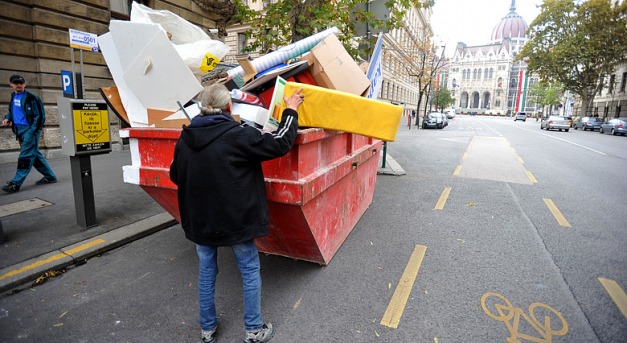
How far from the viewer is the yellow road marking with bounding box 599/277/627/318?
285 centimetres

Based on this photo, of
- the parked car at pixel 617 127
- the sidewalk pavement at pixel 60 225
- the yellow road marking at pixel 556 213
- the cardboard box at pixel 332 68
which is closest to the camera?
the cardboard box at pixel 332 68

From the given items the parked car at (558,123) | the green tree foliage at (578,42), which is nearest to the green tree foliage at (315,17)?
the parked car at (558,123)

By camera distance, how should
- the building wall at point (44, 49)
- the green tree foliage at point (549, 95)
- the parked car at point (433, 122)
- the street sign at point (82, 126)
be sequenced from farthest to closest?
the green tree foliage at point (549, 95) → the parked car at point (433, 122) → the building wall at point (44, 49) → the street sign at point (82, 126)

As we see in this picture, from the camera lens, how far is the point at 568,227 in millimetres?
4777

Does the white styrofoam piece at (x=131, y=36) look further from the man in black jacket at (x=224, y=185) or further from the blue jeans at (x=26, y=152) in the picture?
the blue jeans at (x=26, y=152)

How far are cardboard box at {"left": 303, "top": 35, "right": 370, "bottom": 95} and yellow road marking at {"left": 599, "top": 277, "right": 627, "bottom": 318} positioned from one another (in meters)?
2.91

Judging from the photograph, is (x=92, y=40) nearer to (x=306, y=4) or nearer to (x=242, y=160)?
(x=306, y=4)

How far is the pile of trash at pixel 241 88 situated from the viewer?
2670 millimetres

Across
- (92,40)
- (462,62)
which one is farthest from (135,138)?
(462,62)

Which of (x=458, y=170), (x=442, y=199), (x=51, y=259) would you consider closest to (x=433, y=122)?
(x=458, y=170)

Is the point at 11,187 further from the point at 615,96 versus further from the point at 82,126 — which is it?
the point at 615,96

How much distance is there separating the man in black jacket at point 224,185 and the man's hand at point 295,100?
0.07 meters

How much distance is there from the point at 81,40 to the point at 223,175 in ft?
20.8

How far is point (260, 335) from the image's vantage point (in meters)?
2.37
